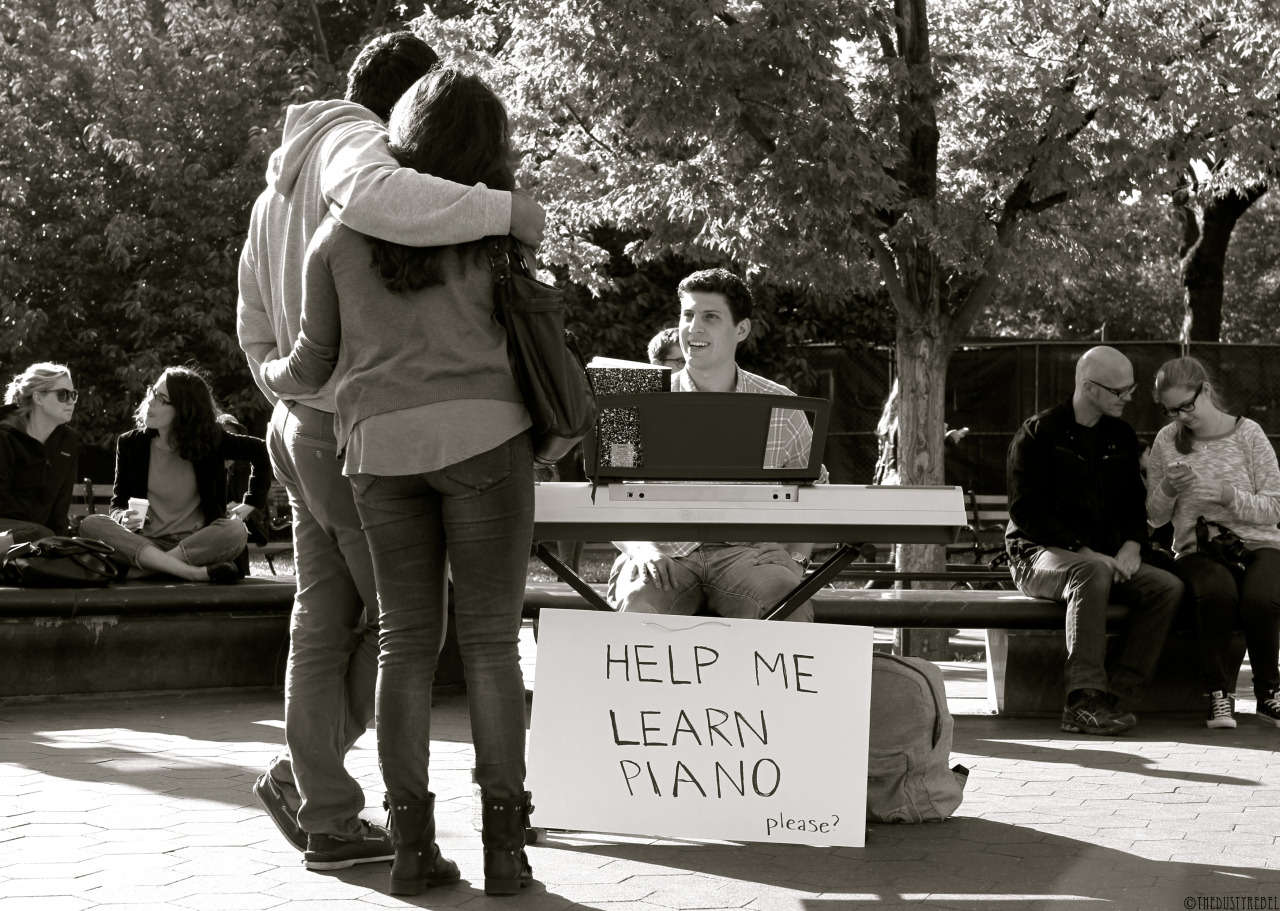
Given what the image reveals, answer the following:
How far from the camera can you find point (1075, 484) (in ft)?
20.0

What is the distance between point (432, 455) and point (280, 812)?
1133 millimetres

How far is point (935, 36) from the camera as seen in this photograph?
9.56 metres

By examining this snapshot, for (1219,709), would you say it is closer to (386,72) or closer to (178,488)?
(386,72)

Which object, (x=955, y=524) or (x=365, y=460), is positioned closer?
(x=365, y=460)

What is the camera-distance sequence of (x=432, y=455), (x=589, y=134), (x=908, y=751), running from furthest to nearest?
(x=589, y=134), (x=908, y=751), (x=432, y=455)

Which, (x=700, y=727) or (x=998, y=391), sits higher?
(x=998, y=391)

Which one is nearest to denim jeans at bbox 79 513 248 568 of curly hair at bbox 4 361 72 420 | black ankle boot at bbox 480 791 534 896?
curly hair at bbox 4 361 72 420

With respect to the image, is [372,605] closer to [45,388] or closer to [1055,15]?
[45,388]

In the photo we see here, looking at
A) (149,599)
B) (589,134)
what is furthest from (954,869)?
(589,134)

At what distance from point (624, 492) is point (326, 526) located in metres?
0.71

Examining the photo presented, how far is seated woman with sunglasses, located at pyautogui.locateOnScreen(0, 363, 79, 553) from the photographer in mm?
7090

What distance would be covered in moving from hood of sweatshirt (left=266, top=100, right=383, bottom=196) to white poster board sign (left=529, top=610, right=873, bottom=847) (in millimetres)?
1243

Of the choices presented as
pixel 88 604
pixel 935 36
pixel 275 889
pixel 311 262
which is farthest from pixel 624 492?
pixel 935 36

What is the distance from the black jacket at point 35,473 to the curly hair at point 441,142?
185 inches
